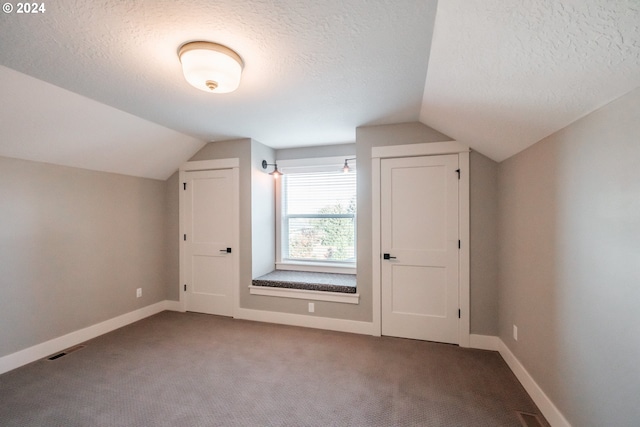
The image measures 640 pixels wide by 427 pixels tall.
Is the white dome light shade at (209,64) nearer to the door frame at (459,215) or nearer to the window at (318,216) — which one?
the door frame at (459,215)

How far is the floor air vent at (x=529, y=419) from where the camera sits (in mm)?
1783

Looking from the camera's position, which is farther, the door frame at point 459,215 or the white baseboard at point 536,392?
the door frame at point 459,215

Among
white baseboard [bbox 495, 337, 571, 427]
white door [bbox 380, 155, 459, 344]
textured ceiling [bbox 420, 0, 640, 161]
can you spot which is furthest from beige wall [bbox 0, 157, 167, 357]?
white baseboard [bbox 495, 337, 571, 427]

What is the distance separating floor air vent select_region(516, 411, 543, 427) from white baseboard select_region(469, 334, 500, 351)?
952 mm

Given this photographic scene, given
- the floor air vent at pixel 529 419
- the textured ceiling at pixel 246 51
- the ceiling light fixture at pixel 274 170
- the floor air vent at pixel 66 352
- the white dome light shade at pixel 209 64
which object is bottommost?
the floor air vent at pixel 66 352

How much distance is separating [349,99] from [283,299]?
2457mm

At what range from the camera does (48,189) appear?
2760 mm

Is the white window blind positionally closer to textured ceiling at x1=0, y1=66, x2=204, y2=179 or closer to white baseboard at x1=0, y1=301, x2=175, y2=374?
textured ceiling at x1=0, y1=66, x2=204, y2=179

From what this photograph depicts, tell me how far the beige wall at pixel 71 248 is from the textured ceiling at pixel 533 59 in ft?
12.1

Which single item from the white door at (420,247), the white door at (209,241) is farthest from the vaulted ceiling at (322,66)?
the white door at (209,241)

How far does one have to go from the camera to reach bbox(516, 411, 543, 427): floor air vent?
5.85 feet

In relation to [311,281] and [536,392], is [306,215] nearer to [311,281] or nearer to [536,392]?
[311,281]

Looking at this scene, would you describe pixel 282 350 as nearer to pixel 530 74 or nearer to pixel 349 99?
pixel 349 99

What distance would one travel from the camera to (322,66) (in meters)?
1.86
